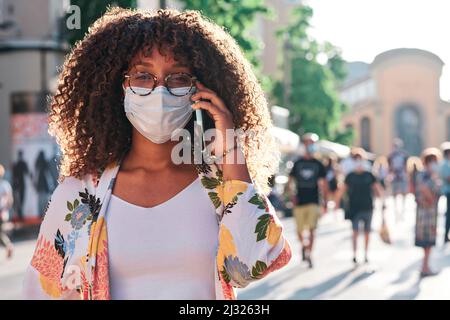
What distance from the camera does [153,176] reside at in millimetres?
2814

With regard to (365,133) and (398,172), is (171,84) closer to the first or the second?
(398,172)

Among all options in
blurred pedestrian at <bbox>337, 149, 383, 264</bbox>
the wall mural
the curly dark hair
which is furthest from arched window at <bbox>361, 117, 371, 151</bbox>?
the curly dark hair

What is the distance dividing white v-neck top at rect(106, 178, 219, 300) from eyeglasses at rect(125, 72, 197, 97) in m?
0.39

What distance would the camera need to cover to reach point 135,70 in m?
2.84

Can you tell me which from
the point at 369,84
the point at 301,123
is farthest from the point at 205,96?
the point at 369,84

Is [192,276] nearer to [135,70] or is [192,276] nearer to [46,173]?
[135,70]

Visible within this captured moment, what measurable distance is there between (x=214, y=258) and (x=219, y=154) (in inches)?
12.4

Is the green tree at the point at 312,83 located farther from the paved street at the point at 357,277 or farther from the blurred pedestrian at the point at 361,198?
the blurred pedestrian at the point at 361,198

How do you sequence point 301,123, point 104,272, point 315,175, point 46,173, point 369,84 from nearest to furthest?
point 104,272, point 315,175, point 46,173, point 301,123, point 369,84

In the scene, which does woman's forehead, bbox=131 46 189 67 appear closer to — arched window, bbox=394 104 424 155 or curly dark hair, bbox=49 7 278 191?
curly dark hair, bbox=49 7 278 191

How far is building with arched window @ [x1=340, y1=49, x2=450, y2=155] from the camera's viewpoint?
224 feet

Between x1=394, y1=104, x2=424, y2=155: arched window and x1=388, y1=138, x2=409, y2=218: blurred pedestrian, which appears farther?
x1=394, y1=104, x2=424, y2=155: arched window

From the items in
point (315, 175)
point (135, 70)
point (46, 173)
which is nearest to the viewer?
point (135, 70)

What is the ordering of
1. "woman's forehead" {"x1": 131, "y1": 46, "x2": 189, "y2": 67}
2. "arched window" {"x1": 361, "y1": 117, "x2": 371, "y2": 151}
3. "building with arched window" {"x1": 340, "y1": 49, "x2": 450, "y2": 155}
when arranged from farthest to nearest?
"arched window" {"x1": 361, "y1": 117, "x2": 371, "y2": 151} < "building with arched window" {"x1": 340, "y1": 49, "x2": 450, "y2": 155} < "woman's forehead" {"x1": 131, "y1": 46, "x2": 189, "y2": 67}
